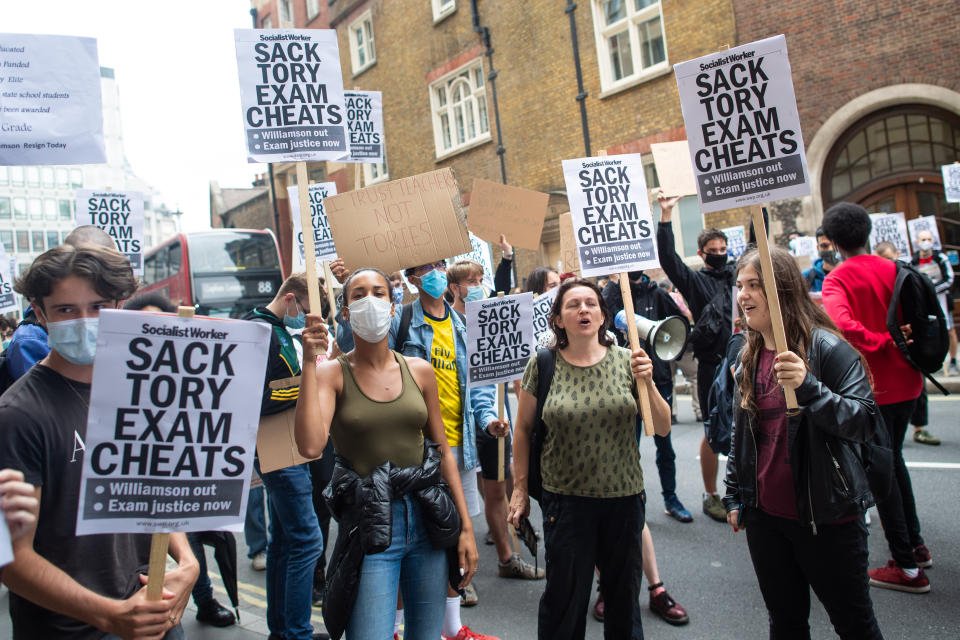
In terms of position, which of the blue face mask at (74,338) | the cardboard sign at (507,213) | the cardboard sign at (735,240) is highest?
the cardboard sign at (735,240)

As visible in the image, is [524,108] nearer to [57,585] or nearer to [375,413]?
[375,413]

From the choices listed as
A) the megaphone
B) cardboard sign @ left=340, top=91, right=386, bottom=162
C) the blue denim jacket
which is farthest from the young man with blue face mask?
cardboard sign @ left=340, top=91, right=386, bottom=162

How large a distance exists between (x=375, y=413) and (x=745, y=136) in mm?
1768

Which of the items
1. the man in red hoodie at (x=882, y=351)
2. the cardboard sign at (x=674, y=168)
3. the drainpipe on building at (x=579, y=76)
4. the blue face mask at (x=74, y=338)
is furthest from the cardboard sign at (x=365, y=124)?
the drainpipe on building at (x=579, y=76)

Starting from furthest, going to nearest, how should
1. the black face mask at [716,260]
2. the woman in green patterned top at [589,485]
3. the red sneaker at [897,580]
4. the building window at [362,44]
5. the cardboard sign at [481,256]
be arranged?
the building window at [362,44]
the cardboard sign at [481,256]
the black face mask at [716,260]
the red sneaker at [897,580]
the woman in green patterned top at [589,485]

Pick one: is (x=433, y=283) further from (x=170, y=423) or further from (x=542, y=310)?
(x=170, y=423)

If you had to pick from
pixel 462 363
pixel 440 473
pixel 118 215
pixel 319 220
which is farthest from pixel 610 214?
pixel 118 215

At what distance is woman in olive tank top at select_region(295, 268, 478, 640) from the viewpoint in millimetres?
2424

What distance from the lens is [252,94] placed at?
346 centimetres

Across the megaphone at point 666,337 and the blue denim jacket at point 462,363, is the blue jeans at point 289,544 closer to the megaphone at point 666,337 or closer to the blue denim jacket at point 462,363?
the blue denim jacket at point 462,363

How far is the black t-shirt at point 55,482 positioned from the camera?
1723 mm

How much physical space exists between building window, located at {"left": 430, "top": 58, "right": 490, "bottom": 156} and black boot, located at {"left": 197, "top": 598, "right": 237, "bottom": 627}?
14329 millimetres

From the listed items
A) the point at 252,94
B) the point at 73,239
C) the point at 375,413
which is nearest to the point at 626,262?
the point at 375,413

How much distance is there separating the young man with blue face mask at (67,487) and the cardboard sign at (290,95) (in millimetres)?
1607
